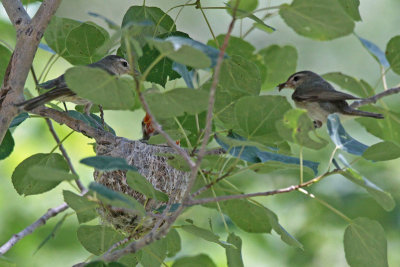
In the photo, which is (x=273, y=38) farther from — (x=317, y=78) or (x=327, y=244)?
(x=327, y=244)

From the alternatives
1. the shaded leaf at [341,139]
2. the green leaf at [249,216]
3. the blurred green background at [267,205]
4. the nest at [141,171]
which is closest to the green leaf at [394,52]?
the shaded leaf at [341,139]

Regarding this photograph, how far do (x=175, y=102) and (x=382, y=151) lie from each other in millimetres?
709

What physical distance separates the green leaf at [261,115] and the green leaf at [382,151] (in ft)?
0.95

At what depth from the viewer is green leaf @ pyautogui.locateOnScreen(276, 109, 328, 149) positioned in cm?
180

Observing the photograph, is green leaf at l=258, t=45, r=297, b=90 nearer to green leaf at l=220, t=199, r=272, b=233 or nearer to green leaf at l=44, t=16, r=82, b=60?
green leaf at l=220, t=199, r=272, b=233

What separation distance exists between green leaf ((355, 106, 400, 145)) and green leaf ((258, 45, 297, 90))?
1.48 ft

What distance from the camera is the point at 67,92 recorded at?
3133mm

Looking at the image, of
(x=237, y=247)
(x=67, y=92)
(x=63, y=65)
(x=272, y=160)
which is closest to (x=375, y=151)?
(x=272, y=160)

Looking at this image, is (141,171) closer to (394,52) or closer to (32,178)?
(32,178)

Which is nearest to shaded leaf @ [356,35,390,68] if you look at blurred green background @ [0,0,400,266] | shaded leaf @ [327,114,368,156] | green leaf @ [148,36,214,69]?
shaded leaf @ [327,114,368,156]

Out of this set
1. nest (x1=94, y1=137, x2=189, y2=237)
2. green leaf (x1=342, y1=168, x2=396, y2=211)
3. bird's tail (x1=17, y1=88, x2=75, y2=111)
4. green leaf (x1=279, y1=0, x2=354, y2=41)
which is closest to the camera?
green leaf (x1=279, y1=0, x2=354, y2=41)

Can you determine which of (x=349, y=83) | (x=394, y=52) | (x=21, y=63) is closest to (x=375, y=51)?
(x=394, y=52)

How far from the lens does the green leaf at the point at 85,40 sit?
270 cm

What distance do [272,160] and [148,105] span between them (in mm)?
481
